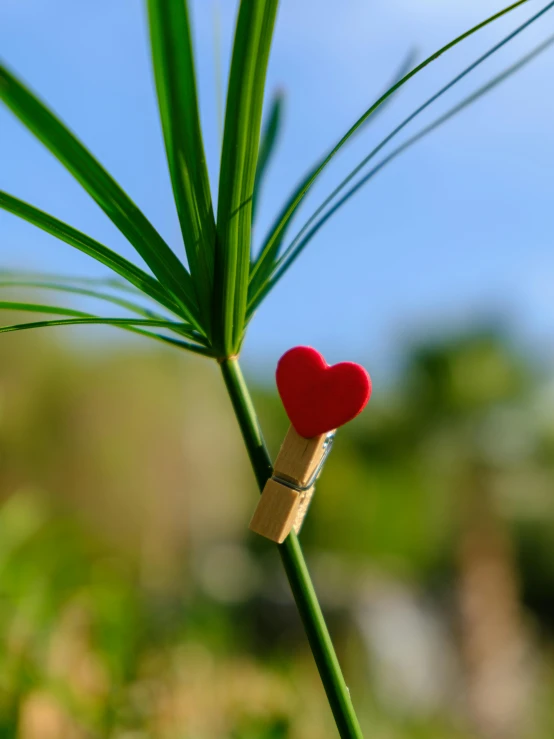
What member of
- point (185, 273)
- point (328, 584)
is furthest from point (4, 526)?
point (328, 584)

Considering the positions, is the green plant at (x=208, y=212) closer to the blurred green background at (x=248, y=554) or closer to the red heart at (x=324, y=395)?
the red heart at (x=324, y=395)

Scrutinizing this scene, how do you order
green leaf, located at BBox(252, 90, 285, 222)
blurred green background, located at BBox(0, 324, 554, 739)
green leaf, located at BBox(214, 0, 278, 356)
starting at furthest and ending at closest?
blurred green background, located at BBox(0, 324, 554, 739)
green leaf, located at BBox(252, 90, 285, 222)
green leaf, located at BBox(214, 0, 278, 356)

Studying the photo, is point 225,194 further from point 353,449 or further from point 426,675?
point 426,675

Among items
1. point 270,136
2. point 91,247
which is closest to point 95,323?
point 91,247

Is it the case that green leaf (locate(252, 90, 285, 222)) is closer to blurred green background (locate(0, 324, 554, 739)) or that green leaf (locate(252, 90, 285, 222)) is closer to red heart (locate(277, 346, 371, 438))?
red heart (locate(277, 346, 371, 438))

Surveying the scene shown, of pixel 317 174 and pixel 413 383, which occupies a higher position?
pixel 317 174

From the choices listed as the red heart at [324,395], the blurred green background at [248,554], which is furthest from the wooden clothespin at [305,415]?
the blurred green background at [248,554]

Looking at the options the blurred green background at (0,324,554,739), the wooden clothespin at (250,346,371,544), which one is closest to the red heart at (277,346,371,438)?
the wooden clothespin at (250,346,371,544)
